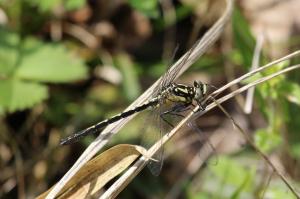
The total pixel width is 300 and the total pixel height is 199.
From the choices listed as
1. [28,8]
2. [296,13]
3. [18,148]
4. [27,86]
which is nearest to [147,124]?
[27,86]

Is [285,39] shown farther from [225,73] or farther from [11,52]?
[11,52]

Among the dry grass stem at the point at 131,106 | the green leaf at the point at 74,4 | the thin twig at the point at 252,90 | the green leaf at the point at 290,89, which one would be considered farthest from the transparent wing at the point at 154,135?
the green leaf at the point at 74,4

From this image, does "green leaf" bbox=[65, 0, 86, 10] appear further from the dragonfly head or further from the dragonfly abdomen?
the dragonfly head

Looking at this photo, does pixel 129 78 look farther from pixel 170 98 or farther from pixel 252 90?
pixel 252 90

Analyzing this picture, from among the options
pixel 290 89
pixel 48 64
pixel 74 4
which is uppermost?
pixel 74 4

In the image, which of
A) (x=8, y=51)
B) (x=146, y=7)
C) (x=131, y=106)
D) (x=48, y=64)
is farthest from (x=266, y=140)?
(x=8, y=51)

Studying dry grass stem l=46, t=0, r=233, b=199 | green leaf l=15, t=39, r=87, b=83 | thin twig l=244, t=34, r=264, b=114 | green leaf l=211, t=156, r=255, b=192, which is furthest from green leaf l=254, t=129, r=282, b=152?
green leaf l=15, t=39, r=87, b=83

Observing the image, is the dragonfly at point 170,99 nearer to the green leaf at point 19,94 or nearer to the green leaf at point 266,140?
the green leaf at point 266,140
